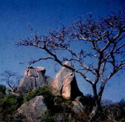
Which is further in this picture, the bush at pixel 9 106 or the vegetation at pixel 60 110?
the bush at pixel 9 106

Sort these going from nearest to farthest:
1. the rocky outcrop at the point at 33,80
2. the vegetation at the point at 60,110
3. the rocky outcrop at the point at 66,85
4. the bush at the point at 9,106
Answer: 1. the vegetation at the point at 60,110
2. the bush at the point at 9,106
3. the rocky outcrop at the point at 66,85
4. the rocky outcrop at the point at 33,80

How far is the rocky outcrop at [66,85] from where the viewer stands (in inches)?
902

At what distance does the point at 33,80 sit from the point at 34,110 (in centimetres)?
970

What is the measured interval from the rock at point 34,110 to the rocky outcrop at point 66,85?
4.76 metres

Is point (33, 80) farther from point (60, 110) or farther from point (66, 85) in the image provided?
point (60, 110)

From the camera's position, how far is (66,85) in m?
23.7

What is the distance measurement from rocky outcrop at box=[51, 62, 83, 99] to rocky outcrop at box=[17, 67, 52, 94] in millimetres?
2054

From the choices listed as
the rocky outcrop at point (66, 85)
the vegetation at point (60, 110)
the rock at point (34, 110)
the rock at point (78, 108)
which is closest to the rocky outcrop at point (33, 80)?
the rocky outcrop at point (66, 85)

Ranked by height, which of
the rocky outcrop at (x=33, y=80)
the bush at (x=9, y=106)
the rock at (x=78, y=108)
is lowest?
the bush at (x=9, y=106)

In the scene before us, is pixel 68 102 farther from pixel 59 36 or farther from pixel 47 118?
pixel 59 36

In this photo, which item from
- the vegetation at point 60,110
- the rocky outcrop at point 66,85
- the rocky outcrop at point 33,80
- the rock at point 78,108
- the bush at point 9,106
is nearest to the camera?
the vegetation at point 60,110

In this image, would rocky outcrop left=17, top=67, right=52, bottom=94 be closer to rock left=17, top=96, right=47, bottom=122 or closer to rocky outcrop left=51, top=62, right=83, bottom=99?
rocky outcrop left=51, top=62, right=83, bottom=99

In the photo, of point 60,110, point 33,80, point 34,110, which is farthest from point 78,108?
point 33,80

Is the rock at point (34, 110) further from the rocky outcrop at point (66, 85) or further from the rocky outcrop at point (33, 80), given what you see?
the rocky outcrop at point (33, 80)
